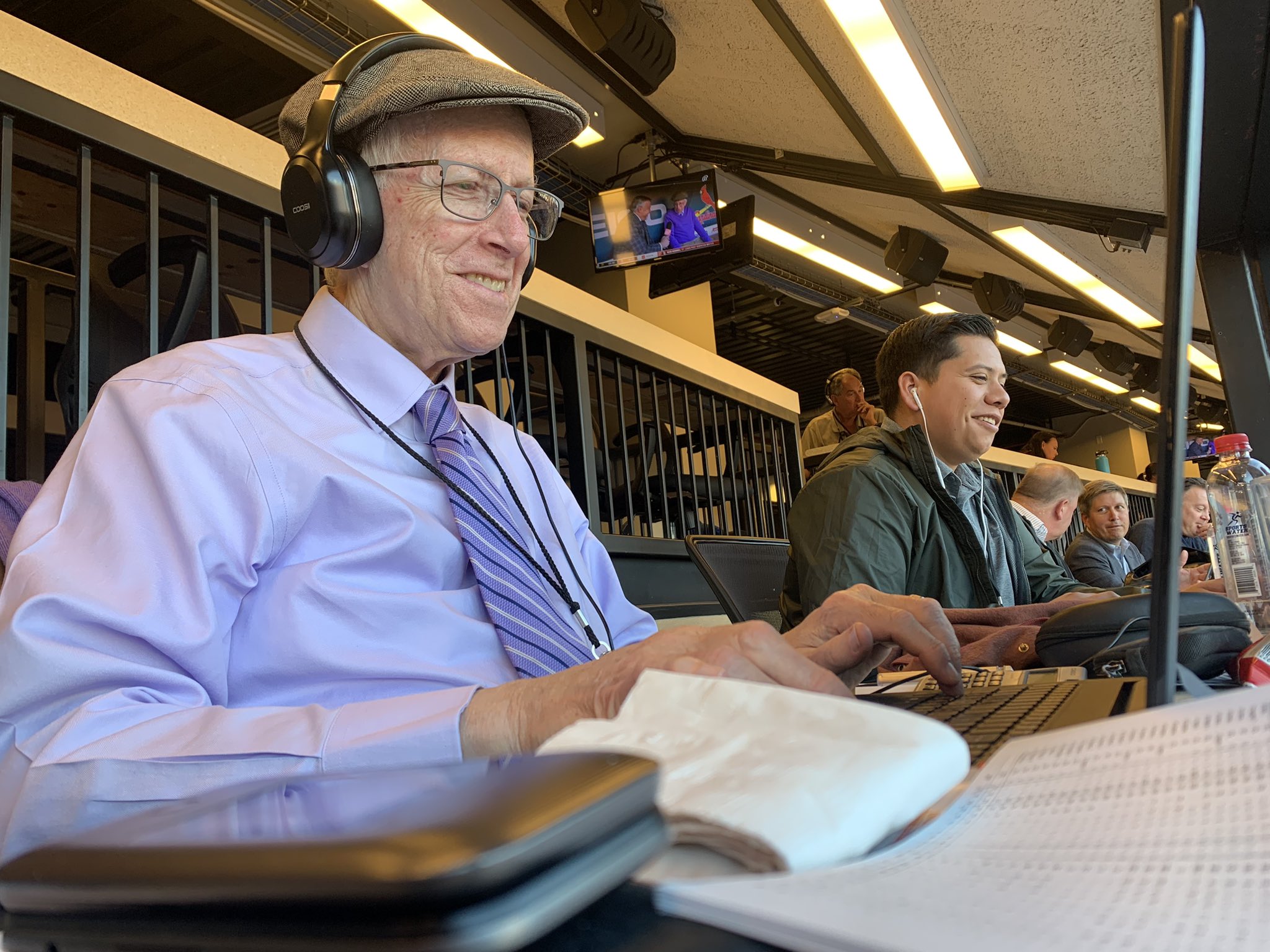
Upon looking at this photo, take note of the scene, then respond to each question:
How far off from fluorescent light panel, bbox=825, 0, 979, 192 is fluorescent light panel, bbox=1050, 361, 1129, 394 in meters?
6.64

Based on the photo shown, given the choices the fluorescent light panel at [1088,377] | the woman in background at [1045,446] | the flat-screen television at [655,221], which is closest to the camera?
the flat-screen television at [655,221]

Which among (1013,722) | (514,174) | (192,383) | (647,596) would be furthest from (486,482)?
(647,596)

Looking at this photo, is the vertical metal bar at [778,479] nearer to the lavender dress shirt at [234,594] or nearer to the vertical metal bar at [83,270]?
the vertical metal bar at [83,270]

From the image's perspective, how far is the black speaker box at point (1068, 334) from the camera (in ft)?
28.5

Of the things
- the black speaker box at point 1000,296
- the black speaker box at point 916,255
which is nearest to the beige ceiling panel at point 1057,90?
the black speaker box at point 916,255

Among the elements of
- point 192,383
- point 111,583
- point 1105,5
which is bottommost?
point 111,583

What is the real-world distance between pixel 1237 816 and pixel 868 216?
692cm

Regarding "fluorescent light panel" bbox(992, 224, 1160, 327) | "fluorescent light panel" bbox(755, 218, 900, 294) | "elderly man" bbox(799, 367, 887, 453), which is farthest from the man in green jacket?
"fluorescent light panel" bbox(755, 218, 900, 294)

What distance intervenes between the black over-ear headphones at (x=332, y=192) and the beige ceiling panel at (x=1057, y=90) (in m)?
2.84

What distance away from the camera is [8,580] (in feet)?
2.38

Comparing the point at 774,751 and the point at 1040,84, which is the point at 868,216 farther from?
the point at 774,751

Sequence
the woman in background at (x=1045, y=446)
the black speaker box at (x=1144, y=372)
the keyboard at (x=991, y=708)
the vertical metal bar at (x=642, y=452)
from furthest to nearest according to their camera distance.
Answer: the black speaker box at (x=1144, y=372), the woman in background at (x=1045, y=446), the vertical metal bar at (x=642, y=452), the keyboard at (x=991, y=708)

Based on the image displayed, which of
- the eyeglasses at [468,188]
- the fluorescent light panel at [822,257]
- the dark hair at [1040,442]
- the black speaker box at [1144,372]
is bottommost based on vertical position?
the eyeglasses at [468,188]

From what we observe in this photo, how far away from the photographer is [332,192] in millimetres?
1129
